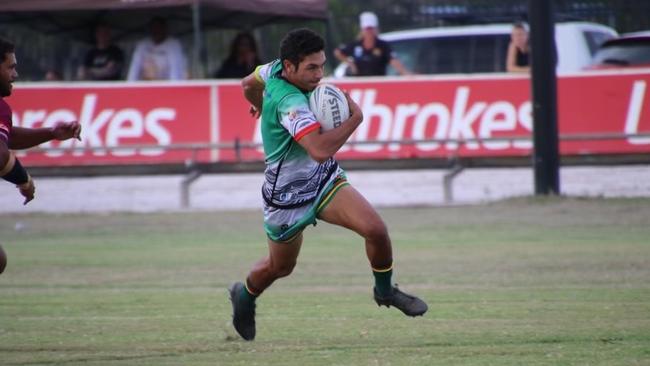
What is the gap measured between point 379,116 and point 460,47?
271 cm

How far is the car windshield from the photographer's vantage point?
2052 cm

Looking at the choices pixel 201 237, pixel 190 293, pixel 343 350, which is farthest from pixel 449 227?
Answer: pixel 343 350

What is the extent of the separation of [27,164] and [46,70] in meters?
4.98

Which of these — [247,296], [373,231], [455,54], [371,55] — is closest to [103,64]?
[371,55]

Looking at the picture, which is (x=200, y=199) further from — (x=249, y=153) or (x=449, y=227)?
(x=449, y=227)

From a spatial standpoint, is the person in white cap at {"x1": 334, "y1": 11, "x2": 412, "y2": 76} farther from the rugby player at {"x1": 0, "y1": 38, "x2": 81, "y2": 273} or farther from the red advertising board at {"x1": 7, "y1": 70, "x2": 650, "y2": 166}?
the rugby player at {"x1": 0, "y1": 38, "x2": 81, "y2": 273}

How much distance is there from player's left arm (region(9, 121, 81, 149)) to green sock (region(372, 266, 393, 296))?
223 centimetres

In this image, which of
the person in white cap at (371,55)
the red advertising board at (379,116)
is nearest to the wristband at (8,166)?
the red advertising board at (379,116)

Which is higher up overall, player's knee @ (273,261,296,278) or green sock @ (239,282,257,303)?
player's knee @ (273,261,296,278)

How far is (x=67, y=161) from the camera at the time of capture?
67.2 ft

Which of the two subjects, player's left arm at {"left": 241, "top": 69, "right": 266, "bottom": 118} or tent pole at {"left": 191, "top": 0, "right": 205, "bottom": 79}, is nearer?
player's left arm at {"left": 241, "top": 69, "right": 266, "bottom": 118}

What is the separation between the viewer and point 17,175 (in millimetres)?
8648

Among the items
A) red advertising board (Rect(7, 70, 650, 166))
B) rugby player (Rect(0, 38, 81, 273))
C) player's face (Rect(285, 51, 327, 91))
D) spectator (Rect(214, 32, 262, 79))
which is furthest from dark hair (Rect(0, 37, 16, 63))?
spectator (Rect(214, 32, 262, 79))

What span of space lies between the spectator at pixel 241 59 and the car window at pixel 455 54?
8.01ft
